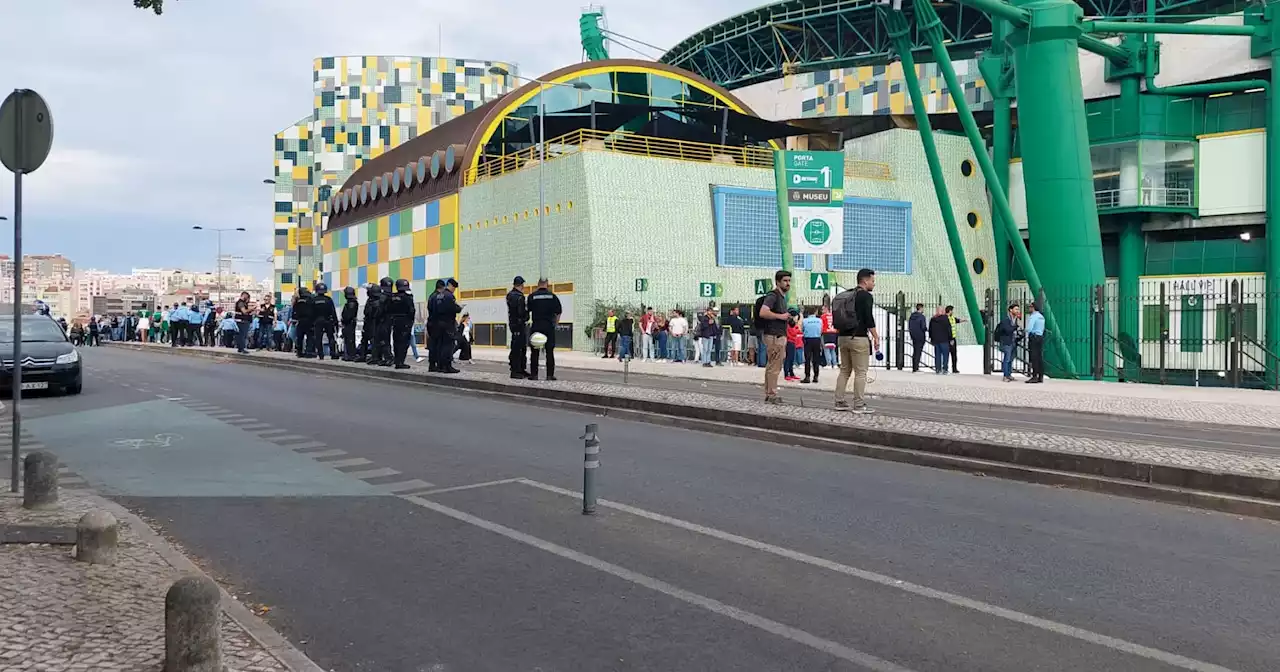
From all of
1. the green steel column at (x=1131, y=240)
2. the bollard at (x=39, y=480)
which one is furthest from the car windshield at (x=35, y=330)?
the green steel column at (x=1131, y=240)

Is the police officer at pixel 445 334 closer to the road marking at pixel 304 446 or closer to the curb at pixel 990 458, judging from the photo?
the curb at pixel 990 458

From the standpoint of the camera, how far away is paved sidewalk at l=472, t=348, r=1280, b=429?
50.6 ft

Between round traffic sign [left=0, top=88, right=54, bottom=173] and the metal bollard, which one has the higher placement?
round traffic sign [left=0, top=88, right=54, bottom=173]

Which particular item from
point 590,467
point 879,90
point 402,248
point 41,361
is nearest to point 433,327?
point 41,361

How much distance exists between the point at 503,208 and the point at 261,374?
72.3ft

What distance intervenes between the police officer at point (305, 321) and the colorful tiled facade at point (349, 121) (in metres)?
55.0

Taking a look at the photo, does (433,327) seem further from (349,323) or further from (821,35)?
(821,35)

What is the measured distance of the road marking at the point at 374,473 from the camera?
347 inches

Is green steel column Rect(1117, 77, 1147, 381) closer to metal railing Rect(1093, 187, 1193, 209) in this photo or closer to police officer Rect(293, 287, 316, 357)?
metal railing Rect(1093, 187, 1193, 209)

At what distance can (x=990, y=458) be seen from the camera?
9562 mm

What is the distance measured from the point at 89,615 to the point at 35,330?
49.8 ft

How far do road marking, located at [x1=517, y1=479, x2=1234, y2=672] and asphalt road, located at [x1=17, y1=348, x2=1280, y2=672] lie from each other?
0.06 ft

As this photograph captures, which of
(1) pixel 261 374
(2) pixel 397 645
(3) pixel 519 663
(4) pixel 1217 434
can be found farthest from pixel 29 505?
(1) pixel 261 374

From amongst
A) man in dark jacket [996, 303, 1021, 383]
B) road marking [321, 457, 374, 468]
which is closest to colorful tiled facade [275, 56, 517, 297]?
man in dark jacket [996, 303, 1021, 383]
